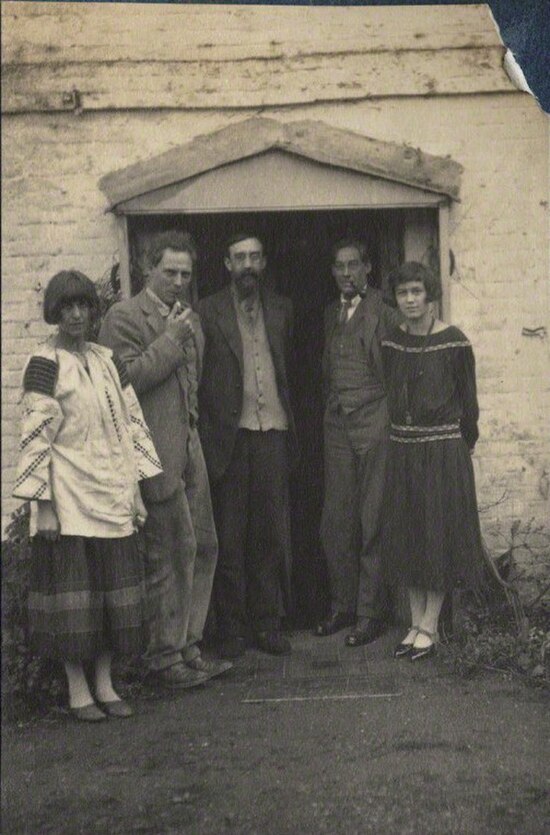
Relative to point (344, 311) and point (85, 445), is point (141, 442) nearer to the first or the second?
point (85, 445)

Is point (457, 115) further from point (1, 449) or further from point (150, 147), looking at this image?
point (1, 449)

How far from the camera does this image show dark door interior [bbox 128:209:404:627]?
3.17 m

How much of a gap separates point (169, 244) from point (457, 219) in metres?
0.86

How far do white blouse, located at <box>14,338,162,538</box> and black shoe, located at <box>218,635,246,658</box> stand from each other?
25.1 inches

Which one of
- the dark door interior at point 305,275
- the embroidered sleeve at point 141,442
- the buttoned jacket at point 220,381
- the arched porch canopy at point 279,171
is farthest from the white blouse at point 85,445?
the buttoned jacket at point 220,381

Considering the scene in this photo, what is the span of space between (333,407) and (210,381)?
1.47 ft

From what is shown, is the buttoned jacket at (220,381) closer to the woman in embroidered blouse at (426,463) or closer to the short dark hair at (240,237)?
the short dark hair at (240,237)

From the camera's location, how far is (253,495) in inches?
147

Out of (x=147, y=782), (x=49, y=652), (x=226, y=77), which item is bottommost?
(x=147, y=782)

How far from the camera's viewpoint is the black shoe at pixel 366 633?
2779 mm

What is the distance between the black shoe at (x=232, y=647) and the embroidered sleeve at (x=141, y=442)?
0.71 meters

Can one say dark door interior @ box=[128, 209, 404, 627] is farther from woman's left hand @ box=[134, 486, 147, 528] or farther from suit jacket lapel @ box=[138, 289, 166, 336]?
woman's left hand @ box=[134, 486, 147, 528]

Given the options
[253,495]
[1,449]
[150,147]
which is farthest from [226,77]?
[253,495]

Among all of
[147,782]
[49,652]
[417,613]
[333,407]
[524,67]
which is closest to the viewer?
[524,67]
